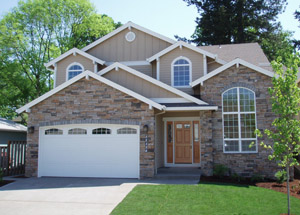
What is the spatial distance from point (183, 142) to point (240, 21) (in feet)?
61.5

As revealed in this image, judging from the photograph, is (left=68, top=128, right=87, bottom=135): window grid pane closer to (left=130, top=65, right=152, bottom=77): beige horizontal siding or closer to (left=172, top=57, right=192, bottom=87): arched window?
(left=172, top=57, right=192, bottom=87): arched window

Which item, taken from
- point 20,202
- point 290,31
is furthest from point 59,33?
point 290,31

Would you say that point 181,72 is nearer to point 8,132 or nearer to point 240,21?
point 8,132

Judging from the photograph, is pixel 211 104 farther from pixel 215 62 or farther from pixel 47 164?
pixel 47 164

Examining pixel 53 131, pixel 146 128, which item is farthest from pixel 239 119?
pixel 53 131

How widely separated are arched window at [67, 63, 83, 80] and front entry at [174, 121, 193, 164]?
655 cm

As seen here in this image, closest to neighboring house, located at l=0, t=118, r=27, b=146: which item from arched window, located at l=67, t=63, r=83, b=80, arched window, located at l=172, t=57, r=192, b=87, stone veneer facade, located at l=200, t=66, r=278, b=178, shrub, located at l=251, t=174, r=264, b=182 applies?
arched window, located at l=67, t=63, r=83, b=80

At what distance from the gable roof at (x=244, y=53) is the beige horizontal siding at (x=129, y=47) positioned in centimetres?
358

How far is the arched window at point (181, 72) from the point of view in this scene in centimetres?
1535

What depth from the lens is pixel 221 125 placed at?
12680 millimetres

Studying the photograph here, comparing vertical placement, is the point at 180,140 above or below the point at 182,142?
above

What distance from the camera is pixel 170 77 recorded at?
50.9 ft

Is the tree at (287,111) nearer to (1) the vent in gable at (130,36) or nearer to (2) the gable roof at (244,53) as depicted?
(2) the gable roof at (244,53)

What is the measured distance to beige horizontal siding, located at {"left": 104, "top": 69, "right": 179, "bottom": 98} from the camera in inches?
532
